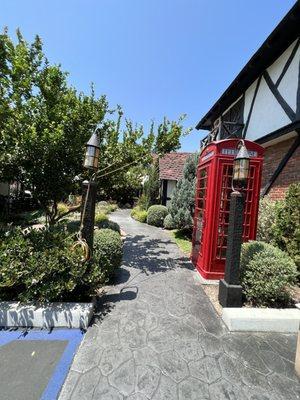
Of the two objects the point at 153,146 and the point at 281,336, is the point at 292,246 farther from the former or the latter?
the point at 153,146

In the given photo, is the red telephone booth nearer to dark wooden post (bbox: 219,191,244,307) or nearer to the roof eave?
dark wooden post (bbox: 219,191,244,307)

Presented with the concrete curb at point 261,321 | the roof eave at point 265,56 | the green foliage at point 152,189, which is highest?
the roof eave at point 265,56

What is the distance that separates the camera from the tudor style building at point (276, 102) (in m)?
6.58

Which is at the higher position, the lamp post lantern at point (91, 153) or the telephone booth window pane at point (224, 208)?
the lamp post lantern at point (91, 153)

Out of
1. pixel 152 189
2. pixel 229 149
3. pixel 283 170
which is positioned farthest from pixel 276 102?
pixel 152 189

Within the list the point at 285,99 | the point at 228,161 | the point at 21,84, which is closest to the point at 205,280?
the point at 228,161

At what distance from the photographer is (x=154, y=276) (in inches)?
235

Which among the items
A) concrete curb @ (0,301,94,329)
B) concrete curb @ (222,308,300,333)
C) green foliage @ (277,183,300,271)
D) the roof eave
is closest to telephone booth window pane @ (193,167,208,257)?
green foliage @ (277,183,300,271)

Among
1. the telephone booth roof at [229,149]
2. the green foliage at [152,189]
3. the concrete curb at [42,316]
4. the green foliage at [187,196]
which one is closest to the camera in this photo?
the concrete curb at [42,316]

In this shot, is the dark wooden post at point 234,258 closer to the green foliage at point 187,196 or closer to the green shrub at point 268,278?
the green shrub at point 268,278

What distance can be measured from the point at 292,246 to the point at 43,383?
5691mm

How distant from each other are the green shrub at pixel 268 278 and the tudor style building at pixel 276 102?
341 centimetres

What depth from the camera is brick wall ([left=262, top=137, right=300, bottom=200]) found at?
6866 mm

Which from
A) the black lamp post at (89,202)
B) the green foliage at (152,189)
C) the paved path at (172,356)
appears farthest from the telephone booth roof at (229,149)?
the green foliage at (152,189)
